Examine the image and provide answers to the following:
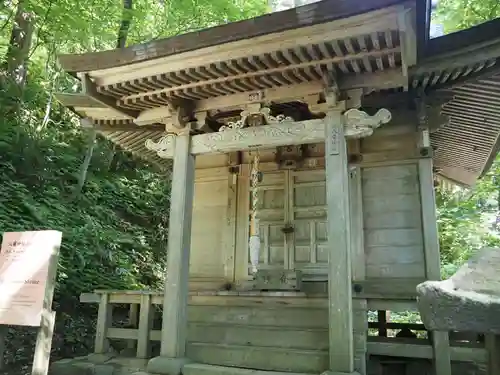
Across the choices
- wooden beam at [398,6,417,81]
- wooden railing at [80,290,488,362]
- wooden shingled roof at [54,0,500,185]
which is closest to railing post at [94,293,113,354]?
wooden railing at [80,290,488,362]

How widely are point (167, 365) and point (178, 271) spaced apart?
1112 mm

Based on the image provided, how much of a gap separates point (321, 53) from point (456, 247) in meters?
10.7

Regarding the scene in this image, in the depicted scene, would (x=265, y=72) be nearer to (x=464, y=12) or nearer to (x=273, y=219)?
(x=273, y=219)

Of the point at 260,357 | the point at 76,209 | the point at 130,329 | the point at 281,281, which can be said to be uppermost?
the point at 76,209

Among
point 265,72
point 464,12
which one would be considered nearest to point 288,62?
point 265,72

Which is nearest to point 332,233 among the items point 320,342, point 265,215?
point 320,342

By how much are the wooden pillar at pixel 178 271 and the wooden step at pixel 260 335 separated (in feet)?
1.56

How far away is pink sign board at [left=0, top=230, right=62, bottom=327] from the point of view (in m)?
4.01

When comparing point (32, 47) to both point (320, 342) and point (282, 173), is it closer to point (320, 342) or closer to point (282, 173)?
point (282, 173)

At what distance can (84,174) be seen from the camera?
33.6ft

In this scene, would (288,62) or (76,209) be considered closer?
(288,62)

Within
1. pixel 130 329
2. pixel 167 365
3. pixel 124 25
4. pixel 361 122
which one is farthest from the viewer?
pixel 124 25

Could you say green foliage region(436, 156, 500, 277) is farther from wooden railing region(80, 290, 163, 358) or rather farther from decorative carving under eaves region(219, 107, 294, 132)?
wooden railing region(80, 290, 163, 358)

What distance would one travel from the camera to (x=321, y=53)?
183 inches
